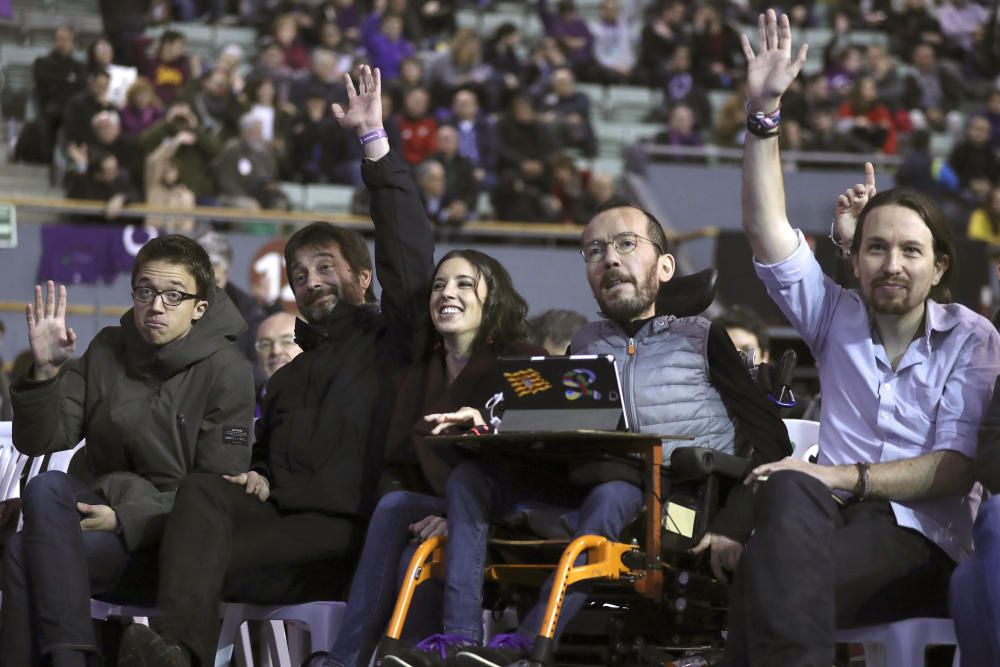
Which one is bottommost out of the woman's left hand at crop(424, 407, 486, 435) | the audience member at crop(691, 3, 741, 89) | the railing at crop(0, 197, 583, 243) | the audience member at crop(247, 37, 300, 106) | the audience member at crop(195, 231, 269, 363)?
the woman's left hand at crop(424, 407, 486, 435)

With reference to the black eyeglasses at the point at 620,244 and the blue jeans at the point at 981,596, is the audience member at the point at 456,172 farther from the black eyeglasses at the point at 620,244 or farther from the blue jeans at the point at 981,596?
the blue jeans at the point at 981,596

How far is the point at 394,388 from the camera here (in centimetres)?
487

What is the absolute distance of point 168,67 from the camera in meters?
12.1

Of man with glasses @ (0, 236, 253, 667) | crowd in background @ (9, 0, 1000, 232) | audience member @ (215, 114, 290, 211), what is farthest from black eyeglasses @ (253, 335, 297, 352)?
audience member @ (215, 114, 290, 211)

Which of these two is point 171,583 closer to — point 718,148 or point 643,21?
point 718,148

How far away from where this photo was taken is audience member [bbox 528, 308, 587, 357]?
6.61 m

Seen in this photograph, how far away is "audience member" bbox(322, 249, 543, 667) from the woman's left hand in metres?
0.02

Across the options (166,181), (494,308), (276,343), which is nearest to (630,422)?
(494,308)

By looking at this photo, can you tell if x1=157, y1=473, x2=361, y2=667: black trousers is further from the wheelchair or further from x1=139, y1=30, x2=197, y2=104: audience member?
x1=139, y1=30, x2=197, y2=104: audience member

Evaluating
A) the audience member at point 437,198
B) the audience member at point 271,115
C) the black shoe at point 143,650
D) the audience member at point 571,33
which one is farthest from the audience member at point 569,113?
the black shoe at point 143,650

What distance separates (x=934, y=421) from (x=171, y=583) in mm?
2033

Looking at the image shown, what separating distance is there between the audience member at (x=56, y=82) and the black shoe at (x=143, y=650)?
8.10m

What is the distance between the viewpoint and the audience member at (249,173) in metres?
11.2

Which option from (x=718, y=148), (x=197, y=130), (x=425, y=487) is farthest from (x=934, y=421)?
(x=718, y=148)
